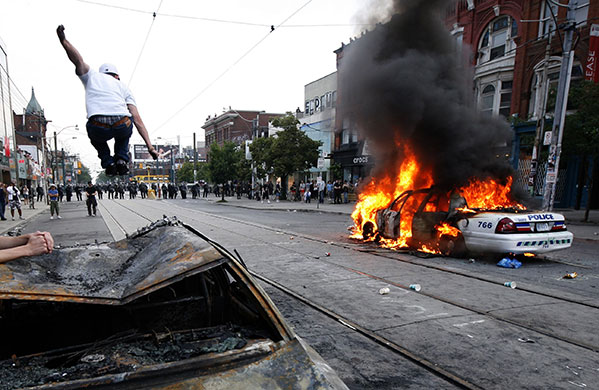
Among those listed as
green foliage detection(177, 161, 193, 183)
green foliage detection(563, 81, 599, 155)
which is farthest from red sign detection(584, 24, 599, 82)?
green foliage detection(177, 161, 193, 183)

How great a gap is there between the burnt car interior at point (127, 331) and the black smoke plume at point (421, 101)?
22.9ft

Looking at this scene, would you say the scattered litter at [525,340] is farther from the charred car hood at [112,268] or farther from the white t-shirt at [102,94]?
the white t-shirt at [102,94]

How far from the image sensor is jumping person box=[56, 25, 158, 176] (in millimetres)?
3438

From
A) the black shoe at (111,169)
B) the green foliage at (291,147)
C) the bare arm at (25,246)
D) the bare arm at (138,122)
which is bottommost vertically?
the bare arm at (25,246)

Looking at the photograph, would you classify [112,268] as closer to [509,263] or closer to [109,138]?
[109,138]

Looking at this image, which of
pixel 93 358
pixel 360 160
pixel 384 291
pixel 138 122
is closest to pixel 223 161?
pixel 360 160

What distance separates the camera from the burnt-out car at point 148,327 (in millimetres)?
1755

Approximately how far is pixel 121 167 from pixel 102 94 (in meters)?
0.89

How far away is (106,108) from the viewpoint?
3.49m

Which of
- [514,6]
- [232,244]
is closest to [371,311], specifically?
[232,244]

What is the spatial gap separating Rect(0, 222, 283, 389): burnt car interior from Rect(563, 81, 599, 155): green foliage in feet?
47.7

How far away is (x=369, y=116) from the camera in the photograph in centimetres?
1064

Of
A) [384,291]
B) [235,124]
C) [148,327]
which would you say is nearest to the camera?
[148,327]

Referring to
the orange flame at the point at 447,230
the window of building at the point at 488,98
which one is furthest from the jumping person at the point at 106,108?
the window of building at the point at 488,98
